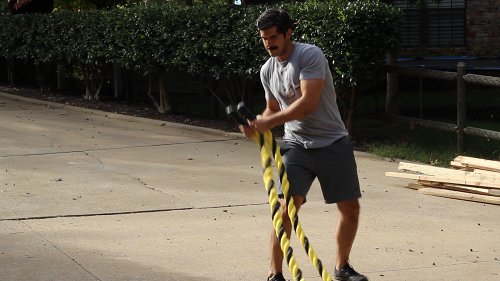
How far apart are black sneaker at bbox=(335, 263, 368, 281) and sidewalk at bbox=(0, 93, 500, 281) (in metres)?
0.36

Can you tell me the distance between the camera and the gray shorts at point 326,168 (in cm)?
625

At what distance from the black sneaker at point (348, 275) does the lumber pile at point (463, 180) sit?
3.17 m

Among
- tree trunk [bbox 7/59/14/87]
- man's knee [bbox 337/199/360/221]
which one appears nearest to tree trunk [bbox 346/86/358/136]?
man's knee [bbox 337/199/360/221]

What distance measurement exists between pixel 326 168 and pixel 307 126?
290 millimetres

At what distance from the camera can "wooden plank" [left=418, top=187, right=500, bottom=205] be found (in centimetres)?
926

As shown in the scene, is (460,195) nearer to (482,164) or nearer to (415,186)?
(482,164)

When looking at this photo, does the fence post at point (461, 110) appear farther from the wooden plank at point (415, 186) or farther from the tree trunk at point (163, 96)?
the tree trunk at point (163, 96)

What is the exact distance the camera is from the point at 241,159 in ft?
38.2

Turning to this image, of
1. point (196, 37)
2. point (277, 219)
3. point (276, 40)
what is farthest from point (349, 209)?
point (196, 37)

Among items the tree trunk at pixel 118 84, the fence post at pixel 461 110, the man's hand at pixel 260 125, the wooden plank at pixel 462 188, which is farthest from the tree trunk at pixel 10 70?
the man's hand at pixel 260 125

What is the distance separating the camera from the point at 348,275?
6445mm

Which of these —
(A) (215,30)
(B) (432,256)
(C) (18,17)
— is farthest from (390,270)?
(C) (18,17)

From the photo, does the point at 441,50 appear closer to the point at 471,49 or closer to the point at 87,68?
the point at 471,49

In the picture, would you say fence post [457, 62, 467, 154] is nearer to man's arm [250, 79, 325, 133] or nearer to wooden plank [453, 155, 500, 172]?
wooden plank [453, 155, 500, 172]
